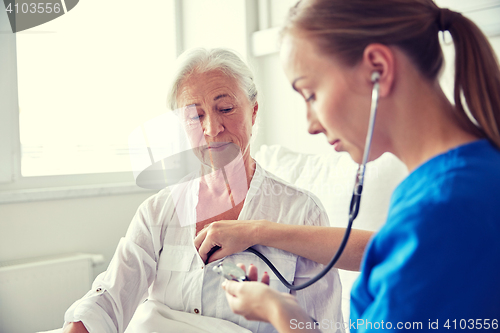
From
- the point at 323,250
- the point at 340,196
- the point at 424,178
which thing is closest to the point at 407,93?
the point at 424,178

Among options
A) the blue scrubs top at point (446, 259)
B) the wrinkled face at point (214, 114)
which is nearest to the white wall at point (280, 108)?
the wrinkled face at point (214, 114)

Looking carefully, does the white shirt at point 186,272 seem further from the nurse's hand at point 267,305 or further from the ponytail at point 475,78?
the ponytail at point 475,78

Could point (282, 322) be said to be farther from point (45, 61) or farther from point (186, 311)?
point (45, 61)

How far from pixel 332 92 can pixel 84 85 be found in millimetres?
1699

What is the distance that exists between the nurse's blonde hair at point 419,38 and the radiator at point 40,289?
1.49 m

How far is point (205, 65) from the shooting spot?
1.02 m

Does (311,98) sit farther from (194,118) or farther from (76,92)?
(76,92)

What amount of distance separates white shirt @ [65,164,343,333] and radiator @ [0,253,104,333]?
0.71 metres

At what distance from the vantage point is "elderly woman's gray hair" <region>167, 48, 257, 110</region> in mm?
1022

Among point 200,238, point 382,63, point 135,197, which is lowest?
point 135,197

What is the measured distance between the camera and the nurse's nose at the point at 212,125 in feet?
3.23

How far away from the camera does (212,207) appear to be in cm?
107

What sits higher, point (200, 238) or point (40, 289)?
point (200, 238)

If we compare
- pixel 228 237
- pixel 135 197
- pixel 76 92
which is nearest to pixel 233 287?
pixel 228 237
